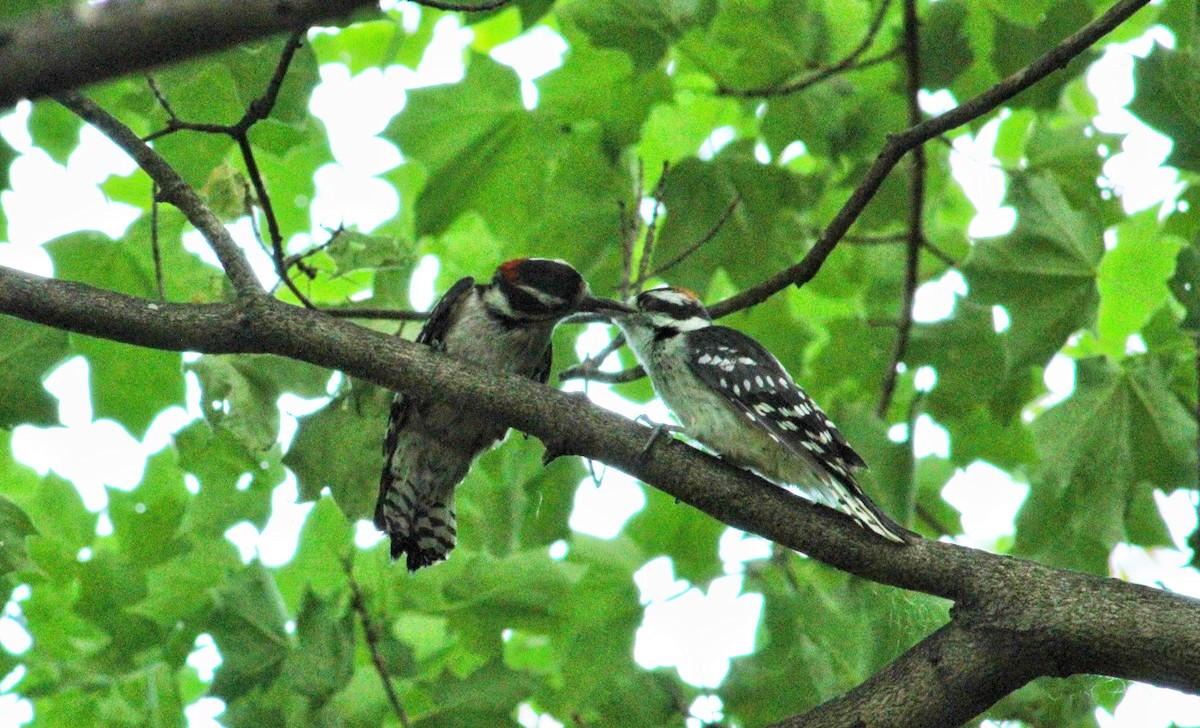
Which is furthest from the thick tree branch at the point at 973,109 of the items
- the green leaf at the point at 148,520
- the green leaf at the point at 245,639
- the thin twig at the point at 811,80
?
→ the green leaf at the point at 148,520

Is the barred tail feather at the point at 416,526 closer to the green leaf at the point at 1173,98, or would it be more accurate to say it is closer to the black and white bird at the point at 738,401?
the black and white bird at the point at 738,401

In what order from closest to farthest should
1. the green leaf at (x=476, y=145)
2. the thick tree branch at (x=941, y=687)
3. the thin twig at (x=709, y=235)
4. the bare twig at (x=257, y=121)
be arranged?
the thick tree branch at (x=941, y=687), the bare twig at (x=257, y=121), the thin twig at (x=709, y=235), the green leaf at (x=476, y=145)

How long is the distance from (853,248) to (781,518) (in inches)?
148

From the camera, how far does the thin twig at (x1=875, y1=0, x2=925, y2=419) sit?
5.39 metres

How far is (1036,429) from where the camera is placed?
4566 mm

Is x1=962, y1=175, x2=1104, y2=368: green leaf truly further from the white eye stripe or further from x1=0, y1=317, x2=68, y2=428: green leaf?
x1=0, y1=317, x2=68, y2=428: green leaf

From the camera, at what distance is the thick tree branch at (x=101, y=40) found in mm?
1259

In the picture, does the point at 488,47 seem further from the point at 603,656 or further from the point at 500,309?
the point at 603,656

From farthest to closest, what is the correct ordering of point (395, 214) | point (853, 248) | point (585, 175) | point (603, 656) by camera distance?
point (395, 214) < point (853, 248) < point (585, 175) < point (603, 656)

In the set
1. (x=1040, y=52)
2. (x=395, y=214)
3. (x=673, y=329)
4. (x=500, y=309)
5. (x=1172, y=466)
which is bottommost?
(x=1172, y=466)

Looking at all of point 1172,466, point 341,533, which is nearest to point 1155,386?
point 1172,466

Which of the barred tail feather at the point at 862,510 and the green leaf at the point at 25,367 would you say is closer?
the barred tail feather at the point at 862,510

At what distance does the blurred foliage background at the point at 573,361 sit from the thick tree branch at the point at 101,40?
2.63 metres

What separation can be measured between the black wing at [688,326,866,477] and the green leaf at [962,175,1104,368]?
1017mm
